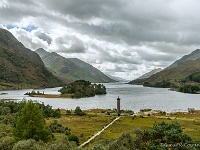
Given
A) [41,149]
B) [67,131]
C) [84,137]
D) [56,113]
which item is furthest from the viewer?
[56,113]

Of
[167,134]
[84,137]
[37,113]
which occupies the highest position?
[37,113]

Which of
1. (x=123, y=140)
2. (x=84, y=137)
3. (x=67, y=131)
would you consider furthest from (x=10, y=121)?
(x=123, y=140)

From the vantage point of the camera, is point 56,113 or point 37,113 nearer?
point 37,113

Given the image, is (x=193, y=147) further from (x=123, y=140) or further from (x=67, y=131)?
(x=67, y=131)

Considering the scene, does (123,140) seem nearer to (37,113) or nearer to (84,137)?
(37,113)

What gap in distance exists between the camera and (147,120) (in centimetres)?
12850

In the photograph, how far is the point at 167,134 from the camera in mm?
57719

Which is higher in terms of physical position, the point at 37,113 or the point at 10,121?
the point at 37,113

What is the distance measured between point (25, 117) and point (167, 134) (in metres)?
31.1

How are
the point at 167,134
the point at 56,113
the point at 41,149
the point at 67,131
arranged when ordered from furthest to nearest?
1. the point at 56,113
2. the point at 67,131
3. the point at 167,134
4. the point at 41,149

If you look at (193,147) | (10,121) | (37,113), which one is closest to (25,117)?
(37,113)

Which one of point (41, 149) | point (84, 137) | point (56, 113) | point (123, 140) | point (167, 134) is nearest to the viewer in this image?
point (41, 149)

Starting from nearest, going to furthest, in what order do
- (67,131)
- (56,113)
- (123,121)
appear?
(67,131)
(123,121)
(56,113)

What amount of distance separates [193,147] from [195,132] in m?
44.1
